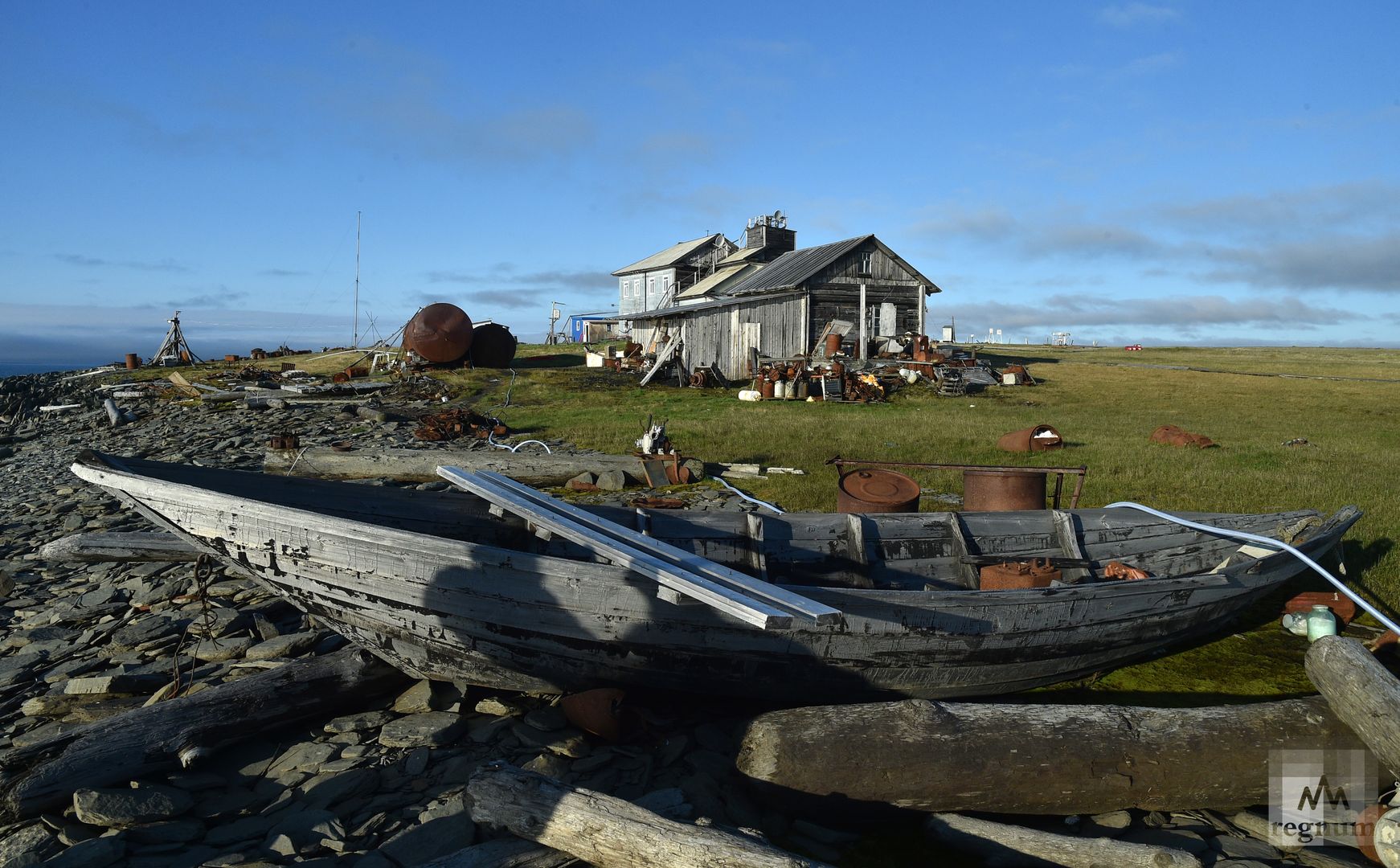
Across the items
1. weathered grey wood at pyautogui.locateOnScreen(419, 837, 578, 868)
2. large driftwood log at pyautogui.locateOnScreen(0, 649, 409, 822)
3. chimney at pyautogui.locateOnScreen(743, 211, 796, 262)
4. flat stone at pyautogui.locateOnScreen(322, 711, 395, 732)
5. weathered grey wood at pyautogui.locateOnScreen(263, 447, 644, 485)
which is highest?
chimney at pyautogui.locateOnScreen(743, 211, 796, 262)

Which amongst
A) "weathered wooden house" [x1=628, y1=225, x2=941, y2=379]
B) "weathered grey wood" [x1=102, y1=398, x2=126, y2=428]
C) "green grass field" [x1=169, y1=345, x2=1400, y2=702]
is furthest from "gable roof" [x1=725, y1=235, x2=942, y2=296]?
"weathered grey wood" [x1=102, y1=398, x2=126, y2=428]

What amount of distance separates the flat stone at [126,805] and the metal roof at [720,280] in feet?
119

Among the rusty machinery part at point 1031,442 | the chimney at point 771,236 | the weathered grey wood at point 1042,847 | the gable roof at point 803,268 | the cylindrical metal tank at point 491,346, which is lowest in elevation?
the weathered grey wood at point 1042,847

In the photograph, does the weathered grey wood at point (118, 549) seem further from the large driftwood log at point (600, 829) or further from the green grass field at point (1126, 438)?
the green grass field at point (1126, 438)

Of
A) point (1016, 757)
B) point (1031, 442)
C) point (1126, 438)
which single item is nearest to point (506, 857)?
point (1016, 757)

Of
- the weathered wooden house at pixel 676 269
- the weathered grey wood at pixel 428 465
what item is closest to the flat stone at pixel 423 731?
the weathered grey wood at pixel 428 465

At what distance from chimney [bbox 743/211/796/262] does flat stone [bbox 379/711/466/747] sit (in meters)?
40.2

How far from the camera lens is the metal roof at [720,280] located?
133ft

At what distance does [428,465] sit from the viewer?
11.7 m

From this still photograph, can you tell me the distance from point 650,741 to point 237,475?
3.45 metres

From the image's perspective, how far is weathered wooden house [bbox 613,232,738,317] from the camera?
154 ft

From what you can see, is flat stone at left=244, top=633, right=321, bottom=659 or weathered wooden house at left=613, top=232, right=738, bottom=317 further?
weathered wooden house at left=613, top=232, right=738, bottom=317

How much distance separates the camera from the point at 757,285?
3114 cm

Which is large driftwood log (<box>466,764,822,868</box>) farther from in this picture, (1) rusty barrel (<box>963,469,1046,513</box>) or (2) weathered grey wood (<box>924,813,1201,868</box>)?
(1) rusty barrel (<box>963,469,1046,513</box>)
